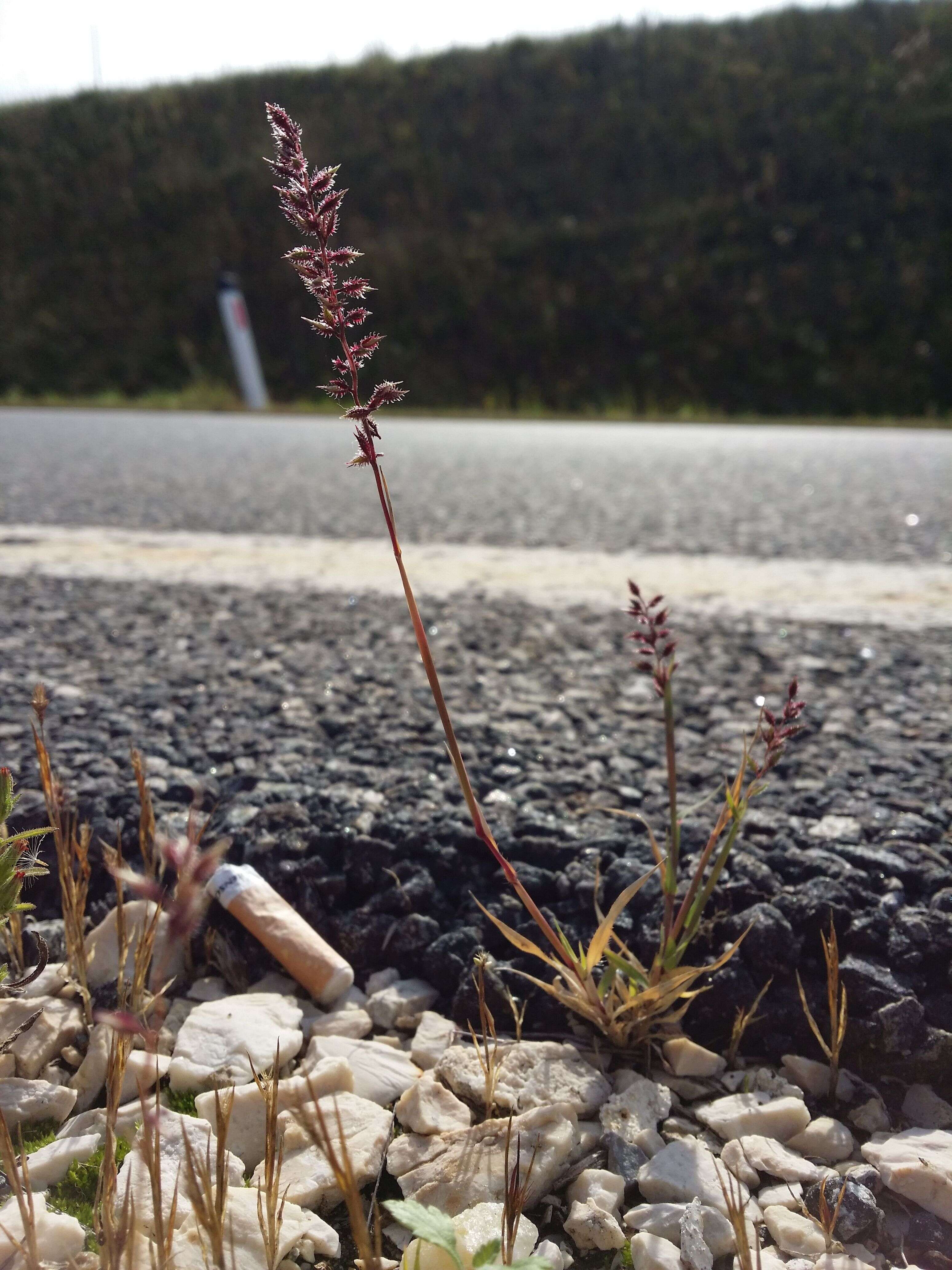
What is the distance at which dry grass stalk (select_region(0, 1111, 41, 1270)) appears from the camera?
0.66 meters

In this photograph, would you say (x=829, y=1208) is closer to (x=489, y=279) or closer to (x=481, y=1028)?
(x=481, y=1028)

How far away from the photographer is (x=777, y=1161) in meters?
0.85

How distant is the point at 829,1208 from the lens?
80 cm

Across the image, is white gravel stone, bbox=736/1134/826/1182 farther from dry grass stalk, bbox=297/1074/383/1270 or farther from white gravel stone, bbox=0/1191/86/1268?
white gravel stone, bbox=0/1191/86/1268

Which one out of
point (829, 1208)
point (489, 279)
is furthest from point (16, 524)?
point (489, 279)

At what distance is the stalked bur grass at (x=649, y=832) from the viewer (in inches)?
29.3

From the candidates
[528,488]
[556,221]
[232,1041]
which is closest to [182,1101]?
[232,1041]

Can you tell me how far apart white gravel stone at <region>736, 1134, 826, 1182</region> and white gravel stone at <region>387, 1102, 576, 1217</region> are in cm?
15

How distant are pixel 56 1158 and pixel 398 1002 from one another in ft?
1.17

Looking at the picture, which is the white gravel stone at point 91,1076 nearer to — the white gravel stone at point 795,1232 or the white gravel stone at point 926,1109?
the white gravel stone at point 795,1232

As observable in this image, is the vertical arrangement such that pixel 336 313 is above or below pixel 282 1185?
above

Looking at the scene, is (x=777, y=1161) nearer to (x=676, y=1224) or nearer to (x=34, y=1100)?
(x=676, y=1224)

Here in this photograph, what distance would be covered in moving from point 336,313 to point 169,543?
201cm

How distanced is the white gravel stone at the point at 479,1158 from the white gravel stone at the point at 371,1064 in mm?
57
